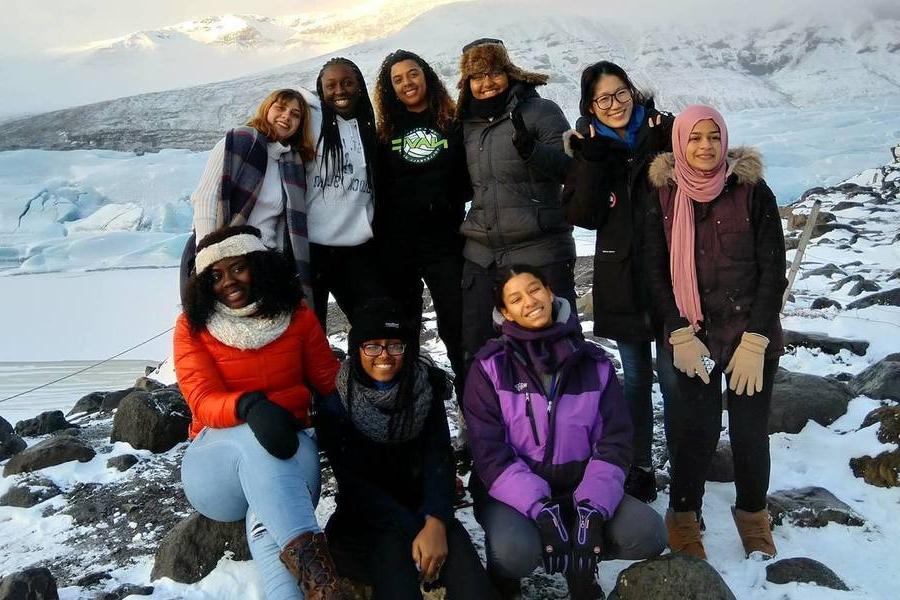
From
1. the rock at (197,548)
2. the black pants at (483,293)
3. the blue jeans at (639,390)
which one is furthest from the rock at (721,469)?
the rock at (197,548)

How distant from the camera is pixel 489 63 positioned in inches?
103

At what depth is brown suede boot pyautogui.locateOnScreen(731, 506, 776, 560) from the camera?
7.67 ft

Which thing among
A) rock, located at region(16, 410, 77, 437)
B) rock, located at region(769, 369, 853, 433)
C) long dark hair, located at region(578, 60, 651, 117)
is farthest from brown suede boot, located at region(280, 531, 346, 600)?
rock, located at region(16, 410, 77, 437)

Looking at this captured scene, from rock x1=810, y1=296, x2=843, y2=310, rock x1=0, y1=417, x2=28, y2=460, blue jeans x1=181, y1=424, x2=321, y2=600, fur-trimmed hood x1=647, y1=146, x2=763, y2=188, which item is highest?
fur-trimmed hood x1=647, y1=146, x2=763, y2=188

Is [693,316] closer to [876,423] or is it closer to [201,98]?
[876,423]

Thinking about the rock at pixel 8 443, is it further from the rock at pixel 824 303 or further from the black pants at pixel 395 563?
the rock at pixel 824 303

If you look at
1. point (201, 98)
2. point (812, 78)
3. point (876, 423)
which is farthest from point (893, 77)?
point (876, 423)

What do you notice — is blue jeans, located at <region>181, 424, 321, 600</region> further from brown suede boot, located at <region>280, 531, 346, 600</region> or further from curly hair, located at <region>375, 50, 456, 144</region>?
curly hair, located at <region>375, 50, 456, 144</region>

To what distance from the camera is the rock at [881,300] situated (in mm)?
6730

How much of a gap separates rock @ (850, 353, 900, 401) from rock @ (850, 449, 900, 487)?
110cm

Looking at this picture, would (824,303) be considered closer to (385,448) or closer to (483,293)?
(483,293)

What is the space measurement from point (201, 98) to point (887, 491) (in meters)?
34.4

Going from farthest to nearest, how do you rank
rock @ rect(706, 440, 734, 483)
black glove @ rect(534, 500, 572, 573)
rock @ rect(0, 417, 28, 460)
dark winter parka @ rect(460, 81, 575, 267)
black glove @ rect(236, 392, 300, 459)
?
rock @ rect(0, 417, 28, 460), rock @ rect(706, 440, 734, 483), dark winter parka @ rect(460, 81, 575, 267), black glove @ rect(236, 392, 300, 459), black glove @ rect(534, 500, 572, 573)

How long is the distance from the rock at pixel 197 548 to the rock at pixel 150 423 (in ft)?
4.97
